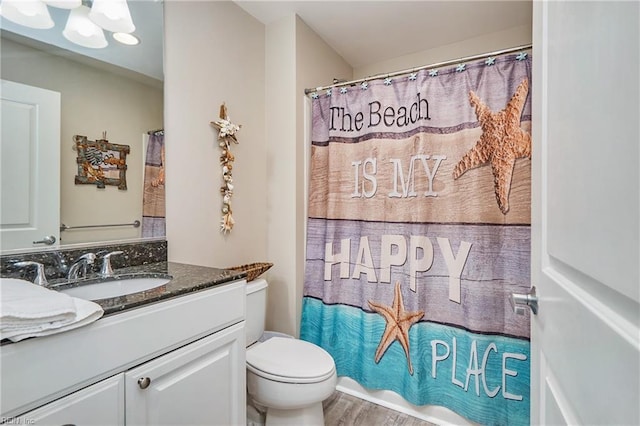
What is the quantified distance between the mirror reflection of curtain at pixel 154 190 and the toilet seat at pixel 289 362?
76 cm

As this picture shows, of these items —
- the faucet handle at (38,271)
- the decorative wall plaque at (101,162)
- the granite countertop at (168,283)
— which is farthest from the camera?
the decorative wall plaque at (101,162)

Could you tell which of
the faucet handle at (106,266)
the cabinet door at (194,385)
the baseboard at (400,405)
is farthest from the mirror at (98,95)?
the baseboard at (400,405)

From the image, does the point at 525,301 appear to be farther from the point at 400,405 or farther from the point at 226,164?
the point at 226,164

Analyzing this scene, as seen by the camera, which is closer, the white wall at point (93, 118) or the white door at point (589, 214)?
the white door at point (589, 214)

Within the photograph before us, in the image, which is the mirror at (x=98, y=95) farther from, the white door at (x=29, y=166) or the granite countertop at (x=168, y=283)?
the granite countertop at (x=168, y=283)

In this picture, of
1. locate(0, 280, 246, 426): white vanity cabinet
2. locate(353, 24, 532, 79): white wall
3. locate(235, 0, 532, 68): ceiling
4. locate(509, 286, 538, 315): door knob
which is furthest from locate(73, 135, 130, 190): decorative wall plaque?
locate(353, 24, 532, 79): white wall

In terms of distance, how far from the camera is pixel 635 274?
13.6 inches

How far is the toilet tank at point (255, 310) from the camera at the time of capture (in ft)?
5.41

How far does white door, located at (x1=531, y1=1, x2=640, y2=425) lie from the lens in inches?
14.1

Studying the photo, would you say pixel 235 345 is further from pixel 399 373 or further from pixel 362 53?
pixel 362 53

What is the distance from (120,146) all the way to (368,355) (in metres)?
1.71

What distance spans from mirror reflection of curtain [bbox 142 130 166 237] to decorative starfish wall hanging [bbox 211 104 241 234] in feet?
1.11

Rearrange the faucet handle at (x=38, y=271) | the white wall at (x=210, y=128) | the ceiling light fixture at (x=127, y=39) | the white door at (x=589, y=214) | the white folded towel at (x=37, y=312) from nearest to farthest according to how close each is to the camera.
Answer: the white door at (x=589, y=214) → the white folded towel at (x=37, y=312) → the faucet handle at (x=38, y=271) → the ceiling light fixture at (x=127, y=39) → the white wall at (x=210, y=128)

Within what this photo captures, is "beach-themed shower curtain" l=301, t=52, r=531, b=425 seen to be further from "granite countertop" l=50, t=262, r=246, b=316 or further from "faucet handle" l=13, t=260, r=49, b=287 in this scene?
"faucet handle" l=13, t=260, r=49, b=287
